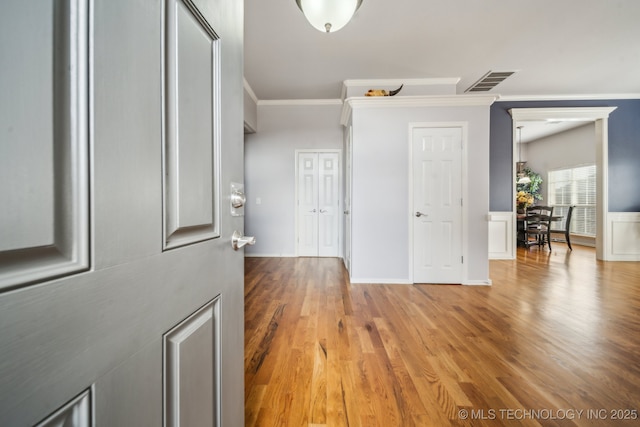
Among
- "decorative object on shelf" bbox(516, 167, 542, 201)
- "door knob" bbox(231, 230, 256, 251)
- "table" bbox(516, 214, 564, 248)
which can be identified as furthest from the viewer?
"decorative object on shelf" bbox(516, 167, 542, 201)

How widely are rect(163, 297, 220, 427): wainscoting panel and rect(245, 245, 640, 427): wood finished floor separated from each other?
733 mm

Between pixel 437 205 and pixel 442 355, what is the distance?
82.0 inches

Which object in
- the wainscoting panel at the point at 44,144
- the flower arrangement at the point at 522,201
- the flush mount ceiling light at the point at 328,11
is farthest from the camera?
the flower arrangement at the point at 522,201

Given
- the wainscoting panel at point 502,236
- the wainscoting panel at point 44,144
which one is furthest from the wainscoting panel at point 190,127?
the wainscoting panel at point 502,236

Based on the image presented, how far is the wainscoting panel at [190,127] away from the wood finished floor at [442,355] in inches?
44.0

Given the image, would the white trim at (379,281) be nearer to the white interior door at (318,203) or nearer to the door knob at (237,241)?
the white interior door at (318,203)

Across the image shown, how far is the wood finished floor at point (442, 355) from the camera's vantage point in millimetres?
1265

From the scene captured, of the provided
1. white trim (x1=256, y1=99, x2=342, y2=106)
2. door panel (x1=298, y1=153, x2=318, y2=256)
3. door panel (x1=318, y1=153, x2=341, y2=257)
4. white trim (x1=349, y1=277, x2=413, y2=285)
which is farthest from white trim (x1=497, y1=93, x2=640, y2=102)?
white trim (x1=349, y1=277, x2=413, y2=285)

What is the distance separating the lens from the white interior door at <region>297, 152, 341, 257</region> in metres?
4.98

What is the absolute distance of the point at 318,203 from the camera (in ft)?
16.5

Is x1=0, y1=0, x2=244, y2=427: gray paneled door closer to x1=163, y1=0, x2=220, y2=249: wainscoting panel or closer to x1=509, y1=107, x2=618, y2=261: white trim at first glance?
x1=163, y1=0, x2=220, y2=249: wainscoting panel

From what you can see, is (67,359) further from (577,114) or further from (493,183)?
(577,114)

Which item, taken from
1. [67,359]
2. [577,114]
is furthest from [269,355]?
[577,114]

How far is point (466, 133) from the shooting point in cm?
330
